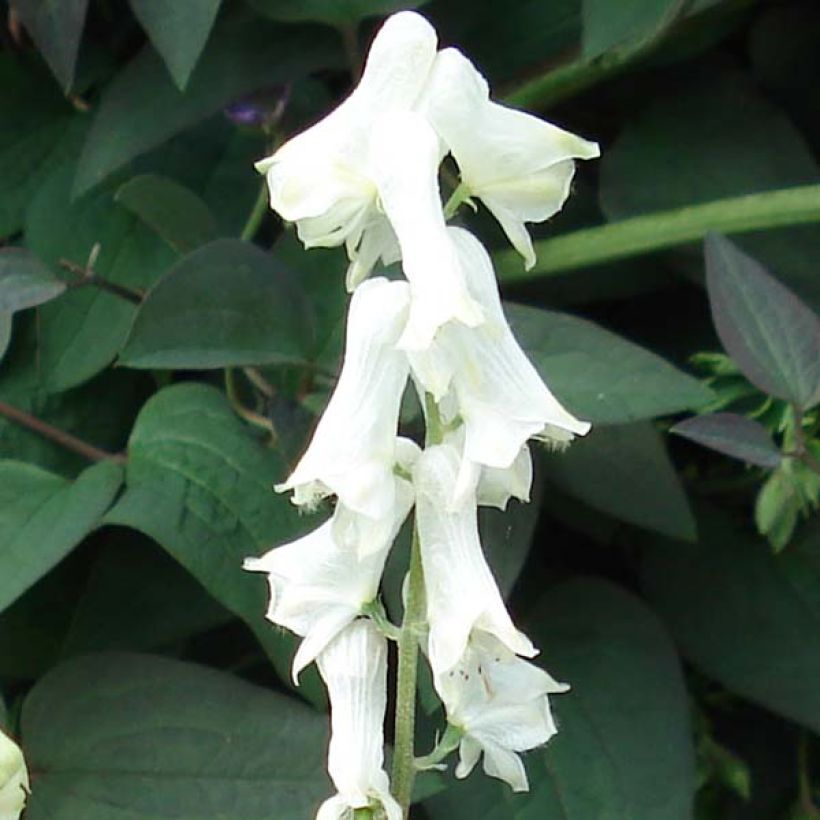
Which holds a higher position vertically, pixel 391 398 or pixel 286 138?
pixel 391 398

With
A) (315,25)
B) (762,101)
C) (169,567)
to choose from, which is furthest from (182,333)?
(762,101)

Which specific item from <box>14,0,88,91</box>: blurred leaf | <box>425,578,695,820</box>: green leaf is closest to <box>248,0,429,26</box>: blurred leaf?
<box>14,0,88,91</box>: blurred leaf

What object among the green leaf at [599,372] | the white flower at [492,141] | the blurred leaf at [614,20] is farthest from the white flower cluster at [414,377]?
the blurred leaf at [614,20]

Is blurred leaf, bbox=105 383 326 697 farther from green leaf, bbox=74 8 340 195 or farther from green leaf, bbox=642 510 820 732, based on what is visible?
green leaf, bbox=642 510 820 732

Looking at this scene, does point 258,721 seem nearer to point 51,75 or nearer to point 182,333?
point 182,333

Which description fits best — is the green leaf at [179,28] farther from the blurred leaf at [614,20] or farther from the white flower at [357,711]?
the white flower at [357,711]

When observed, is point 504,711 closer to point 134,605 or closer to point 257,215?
point 134,605
